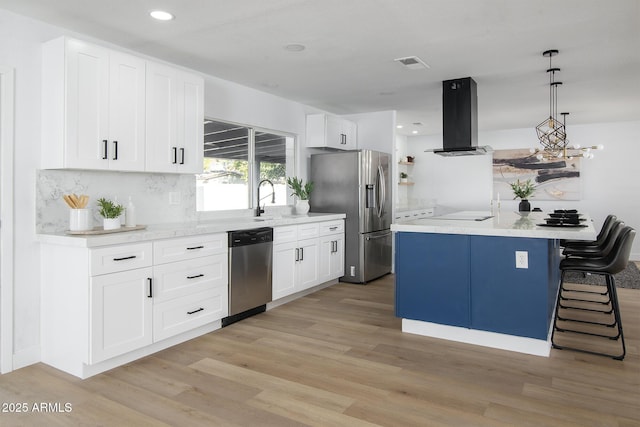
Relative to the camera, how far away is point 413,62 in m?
4.07

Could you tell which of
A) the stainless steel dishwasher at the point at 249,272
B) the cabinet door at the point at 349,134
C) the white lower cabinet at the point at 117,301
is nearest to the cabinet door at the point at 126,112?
the white lower cabinet at the point at 117,301

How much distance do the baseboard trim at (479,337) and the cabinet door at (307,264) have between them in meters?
1.44

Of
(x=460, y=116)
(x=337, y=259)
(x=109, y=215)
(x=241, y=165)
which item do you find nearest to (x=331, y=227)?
(x=337, y=259)

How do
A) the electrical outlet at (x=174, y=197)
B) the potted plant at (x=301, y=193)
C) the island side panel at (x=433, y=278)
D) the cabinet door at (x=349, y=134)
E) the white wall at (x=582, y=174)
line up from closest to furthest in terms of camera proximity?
the island side panel at (x=433, y=278)
the electrical outlet at (x=174, y=197)
the potted plant at (x=301, y=193)
the cabinet door at (x=349, y=134)
the white wall at (x=582, y=174)

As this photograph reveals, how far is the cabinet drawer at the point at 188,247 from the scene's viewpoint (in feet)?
10.3

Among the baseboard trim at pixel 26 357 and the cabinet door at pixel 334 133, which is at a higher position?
the cabinet door at pixel 334 133

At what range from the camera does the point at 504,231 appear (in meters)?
3.15

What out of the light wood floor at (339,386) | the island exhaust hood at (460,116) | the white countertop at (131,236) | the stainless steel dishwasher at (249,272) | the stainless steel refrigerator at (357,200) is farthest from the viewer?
the stainless steel refrigerator at (357,200)

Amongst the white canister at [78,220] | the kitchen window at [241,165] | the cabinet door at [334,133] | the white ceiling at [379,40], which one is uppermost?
the white ceiling at [379,40]

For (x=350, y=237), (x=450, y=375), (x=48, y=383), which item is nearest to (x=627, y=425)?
(x=450, y=375)

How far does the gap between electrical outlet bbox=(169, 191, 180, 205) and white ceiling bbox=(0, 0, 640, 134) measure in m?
1.23

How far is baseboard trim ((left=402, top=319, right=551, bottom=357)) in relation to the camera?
3109 millimetres

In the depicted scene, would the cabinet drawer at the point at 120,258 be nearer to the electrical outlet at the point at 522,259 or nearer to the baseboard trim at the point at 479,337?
the baseboard trim at the point at 479,337

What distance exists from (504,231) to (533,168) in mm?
5678
